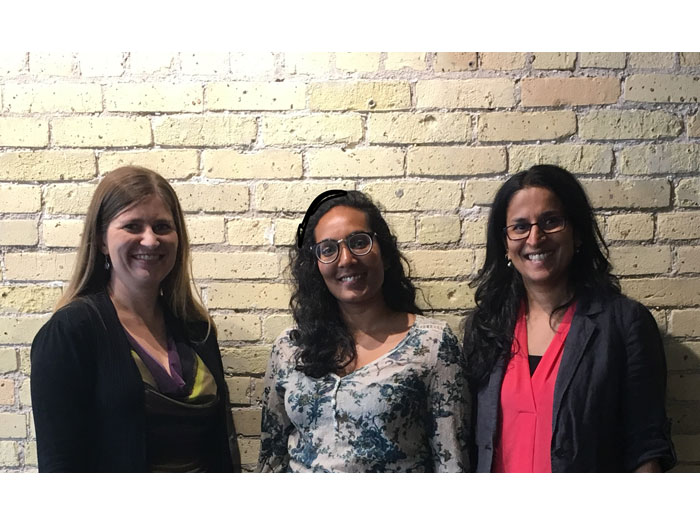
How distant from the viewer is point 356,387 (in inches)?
68.4

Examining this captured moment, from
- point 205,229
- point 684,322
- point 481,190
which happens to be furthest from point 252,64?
point 684,322

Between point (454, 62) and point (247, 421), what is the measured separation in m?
0.99

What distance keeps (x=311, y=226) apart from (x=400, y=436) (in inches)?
20.7

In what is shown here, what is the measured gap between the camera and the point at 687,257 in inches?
71.3

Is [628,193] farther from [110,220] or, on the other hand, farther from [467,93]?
[110,220]

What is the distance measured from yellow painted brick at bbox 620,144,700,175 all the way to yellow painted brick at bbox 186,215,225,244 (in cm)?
96

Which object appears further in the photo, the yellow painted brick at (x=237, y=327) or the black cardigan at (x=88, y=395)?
the yellow painted brick at (x=237, y=327)

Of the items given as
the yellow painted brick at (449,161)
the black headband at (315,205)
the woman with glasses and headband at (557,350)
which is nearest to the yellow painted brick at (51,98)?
the black headband at (315,205)

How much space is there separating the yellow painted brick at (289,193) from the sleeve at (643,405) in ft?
2.47

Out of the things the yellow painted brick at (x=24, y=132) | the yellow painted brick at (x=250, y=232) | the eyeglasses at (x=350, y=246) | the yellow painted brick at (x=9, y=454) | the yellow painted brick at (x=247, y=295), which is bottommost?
the yellow painted brick at (x=9, y=454)

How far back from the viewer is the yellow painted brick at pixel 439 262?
181cm

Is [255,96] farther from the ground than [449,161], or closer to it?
farther from the ground

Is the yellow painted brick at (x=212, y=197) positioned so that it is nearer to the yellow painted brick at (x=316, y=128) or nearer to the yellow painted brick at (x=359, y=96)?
the yellow painted brick at (x=316, y=128)

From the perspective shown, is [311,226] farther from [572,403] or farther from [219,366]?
[572,403]
